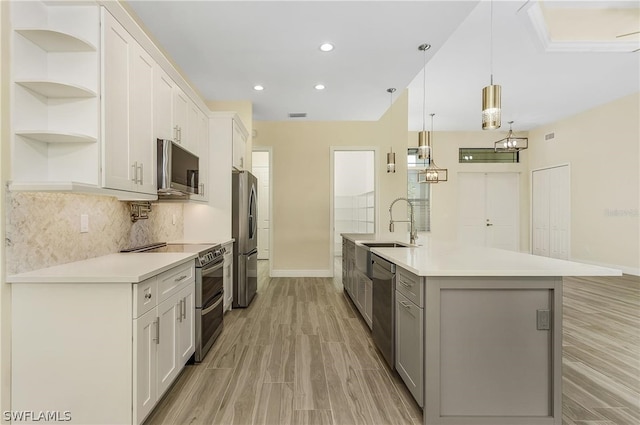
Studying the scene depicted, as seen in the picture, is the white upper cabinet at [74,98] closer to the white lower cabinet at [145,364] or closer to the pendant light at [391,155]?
the white lower cabinet at [145,364]

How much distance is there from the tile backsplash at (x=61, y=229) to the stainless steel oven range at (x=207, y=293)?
220 mm

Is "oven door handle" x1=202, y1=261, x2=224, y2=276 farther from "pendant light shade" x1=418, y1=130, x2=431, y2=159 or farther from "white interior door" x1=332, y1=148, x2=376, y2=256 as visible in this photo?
"white interior door" x1=332, y1=148, x2=376, y2=256

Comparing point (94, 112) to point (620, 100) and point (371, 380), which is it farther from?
point (620, 100)

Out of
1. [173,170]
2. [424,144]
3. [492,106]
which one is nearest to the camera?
[492,106]

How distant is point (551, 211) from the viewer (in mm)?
7461

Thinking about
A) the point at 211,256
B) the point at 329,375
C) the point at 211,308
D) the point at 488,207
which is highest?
the point at 488,207

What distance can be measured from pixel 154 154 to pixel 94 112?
2.17 ft

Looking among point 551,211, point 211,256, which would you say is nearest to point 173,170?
point 211,256

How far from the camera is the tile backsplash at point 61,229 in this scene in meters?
1.63

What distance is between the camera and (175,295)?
2.11m

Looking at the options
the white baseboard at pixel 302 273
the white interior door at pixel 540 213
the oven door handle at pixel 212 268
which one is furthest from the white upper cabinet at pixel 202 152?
the white interior door at pixel 540 213

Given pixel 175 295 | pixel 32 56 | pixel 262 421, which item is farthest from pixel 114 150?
pixel 262 421

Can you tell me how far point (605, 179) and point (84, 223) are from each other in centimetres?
852

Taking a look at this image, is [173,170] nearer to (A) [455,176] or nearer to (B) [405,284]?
(B) [405,284]
